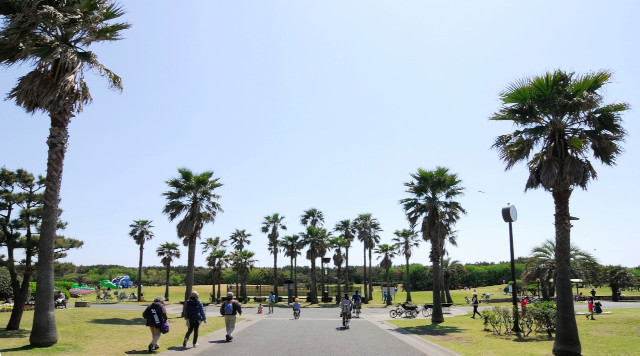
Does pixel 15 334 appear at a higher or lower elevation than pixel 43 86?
lower

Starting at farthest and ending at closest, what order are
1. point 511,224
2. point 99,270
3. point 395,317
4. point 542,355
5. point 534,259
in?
point 99,270 → point 534,259 → point 395,317 → point 511,224 → point 542,355

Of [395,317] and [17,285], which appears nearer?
[17,285]

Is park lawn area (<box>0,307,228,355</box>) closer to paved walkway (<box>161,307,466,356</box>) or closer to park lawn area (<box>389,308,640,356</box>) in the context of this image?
paved walkway (<box>161,307,466,356</box>)

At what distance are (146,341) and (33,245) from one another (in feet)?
23.2

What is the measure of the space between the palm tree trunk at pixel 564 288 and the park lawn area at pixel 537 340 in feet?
2.26

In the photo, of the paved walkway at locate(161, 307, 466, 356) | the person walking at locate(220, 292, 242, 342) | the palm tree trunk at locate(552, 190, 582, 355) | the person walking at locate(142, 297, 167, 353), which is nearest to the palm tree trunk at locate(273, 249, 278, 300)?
the paved walkway at locate(161, 307, 466, 356)

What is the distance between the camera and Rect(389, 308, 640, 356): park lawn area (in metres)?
14.1

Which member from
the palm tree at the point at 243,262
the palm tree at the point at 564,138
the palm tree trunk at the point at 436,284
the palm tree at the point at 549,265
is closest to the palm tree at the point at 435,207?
the palm tree trunk at the point at 436,284

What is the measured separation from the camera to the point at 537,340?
1688 cm

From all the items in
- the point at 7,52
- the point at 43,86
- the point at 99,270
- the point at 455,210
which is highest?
the point at 7,52

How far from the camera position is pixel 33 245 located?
18.2 m

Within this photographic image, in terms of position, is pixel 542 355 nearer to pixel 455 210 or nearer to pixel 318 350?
pixel 318 350

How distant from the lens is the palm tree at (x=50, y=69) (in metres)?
13.0

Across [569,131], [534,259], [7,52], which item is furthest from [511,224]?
[534,259]
